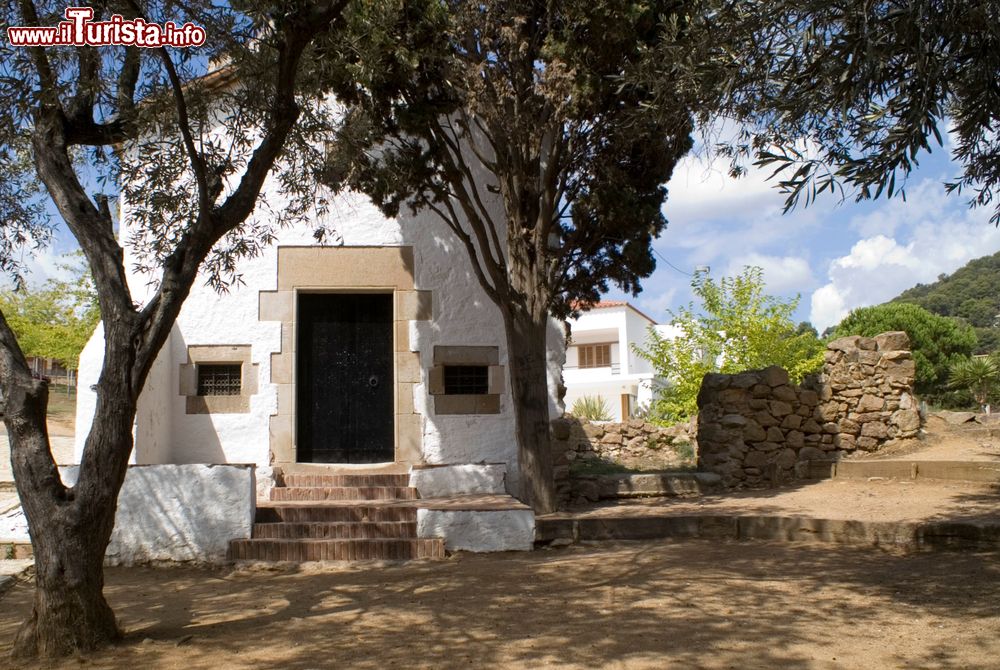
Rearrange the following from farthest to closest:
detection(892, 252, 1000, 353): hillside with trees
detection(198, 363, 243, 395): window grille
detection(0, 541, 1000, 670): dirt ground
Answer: detection(892, 252, 1000, 353): hillside with trees → detection(198, 363, 243, 395): window grille → detection(0, 541, 1000, 670): dirt ground

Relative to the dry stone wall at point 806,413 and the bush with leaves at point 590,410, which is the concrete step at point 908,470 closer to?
the dry stone wall at point 806,413

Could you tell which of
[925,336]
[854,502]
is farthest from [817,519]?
[925,336]

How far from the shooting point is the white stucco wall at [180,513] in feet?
23.0

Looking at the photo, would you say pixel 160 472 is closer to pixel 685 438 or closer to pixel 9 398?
pixel 9 398

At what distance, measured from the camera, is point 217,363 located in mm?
8938

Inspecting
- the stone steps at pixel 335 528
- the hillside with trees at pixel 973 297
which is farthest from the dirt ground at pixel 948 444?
the hillside with trees at pixel 973 297

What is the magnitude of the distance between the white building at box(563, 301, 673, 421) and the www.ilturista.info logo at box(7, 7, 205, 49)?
1196 inches

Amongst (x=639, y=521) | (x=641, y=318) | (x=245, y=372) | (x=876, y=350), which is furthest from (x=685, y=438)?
(x=641, y=318)

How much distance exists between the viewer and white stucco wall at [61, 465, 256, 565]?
702 cm

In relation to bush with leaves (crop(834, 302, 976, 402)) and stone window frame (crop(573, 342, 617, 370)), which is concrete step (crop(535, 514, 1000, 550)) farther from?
stone window frame (crop(573, 342, 617, 370))

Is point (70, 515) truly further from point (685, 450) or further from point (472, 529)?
point (685, 450)

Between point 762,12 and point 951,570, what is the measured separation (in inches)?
167

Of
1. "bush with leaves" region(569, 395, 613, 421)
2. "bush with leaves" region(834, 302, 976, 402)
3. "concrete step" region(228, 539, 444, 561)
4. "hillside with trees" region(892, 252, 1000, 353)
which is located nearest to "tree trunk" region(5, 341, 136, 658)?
"concrete step" region(228, 539, 444, 561)

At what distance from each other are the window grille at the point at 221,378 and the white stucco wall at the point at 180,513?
191 cm
